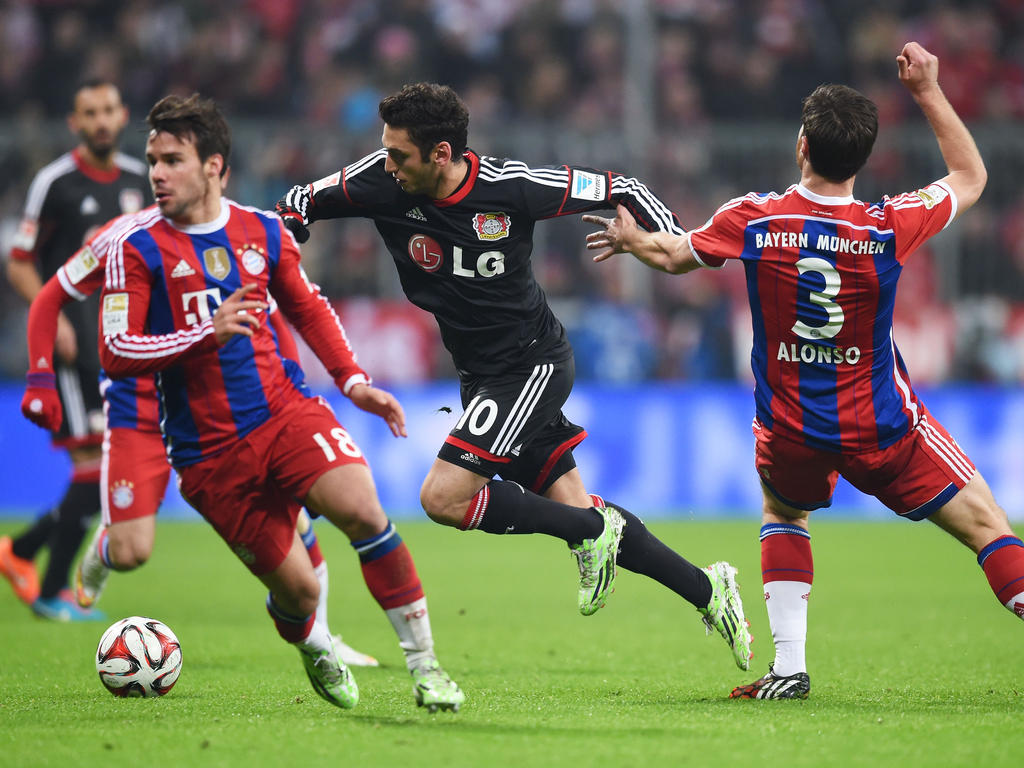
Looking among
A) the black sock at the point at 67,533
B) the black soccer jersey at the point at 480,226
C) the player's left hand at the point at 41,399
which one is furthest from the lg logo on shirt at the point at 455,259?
the black sock at the point at 67,533

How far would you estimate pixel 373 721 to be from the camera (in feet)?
16.0

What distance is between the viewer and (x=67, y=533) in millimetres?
8383

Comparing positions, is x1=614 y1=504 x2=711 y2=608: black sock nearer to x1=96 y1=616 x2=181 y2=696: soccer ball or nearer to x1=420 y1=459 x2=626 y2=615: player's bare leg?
x1=420 y1=459 x2=626 y2=615: player's bare leg

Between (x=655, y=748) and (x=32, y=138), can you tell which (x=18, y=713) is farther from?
(x=32, y=138)

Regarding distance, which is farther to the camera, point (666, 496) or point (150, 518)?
point (666, 496)

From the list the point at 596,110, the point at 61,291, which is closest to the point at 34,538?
the point at 61,291

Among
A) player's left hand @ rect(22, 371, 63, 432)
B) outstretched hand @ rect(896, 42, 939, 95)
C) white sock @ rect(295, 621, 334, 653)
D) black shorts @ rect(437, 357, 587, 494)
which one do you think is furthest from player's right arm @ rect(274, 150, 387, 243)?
outstretched hand @ rect(896, 42, 939, 95)

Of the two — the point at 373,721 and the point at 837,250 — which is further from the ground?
the point at 837,250

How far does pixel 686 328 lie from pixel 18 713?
10126 millimetres

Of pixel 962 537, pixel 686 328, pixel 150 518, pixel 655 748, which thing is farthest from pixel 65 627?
pixel 686 328

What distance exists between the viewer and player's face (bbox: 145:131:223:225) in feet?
16.1

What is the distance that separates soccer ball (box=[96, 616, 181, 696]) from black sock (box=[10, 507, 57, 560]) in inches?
137

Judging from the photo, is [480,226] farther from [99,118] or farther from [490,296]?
[99,118]

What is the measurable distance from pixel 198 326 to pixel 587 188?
1.87 metres
